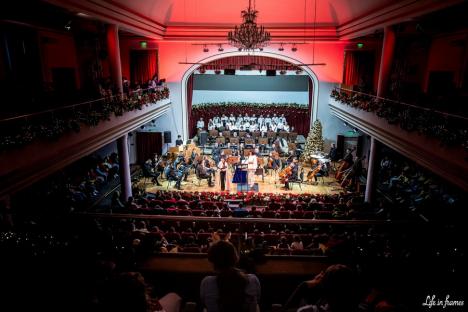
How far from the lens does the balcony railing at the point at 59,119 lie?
266 inches

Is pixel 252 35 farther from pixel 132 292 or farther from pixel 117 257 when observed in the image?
pixel 132 292

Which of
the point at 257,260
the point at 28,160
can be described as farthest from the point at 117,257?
the point at 28,160

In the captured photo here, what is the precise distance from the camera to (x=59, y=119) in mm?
8383

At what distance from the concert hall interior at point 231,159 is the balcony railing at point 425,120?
6cm

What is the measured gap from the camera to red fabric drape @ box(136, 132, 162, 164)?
803 inches

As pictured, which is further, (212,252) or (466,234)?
(466,234)

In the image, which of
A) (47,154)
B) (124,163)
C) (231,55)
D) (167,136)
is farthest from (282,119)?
(47,154)

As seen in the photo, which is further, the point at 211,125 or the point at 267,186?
the point at 211,125

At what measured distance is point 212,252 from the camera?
2.37 metres

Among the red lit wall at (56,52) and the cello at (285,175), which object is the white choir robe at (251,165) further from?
the red lit wall at (56,52)

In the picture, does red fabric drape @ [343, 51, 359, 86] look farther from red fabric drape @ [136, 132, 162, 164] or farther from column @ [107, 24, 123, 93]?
column @ [107, 24, 123, 93]

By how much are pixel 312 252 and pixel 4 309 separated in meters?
4.73

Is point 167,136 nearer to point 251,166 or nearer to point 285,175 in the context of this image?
point 251,166

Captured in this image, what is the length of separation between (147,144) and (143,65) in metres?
4.69
